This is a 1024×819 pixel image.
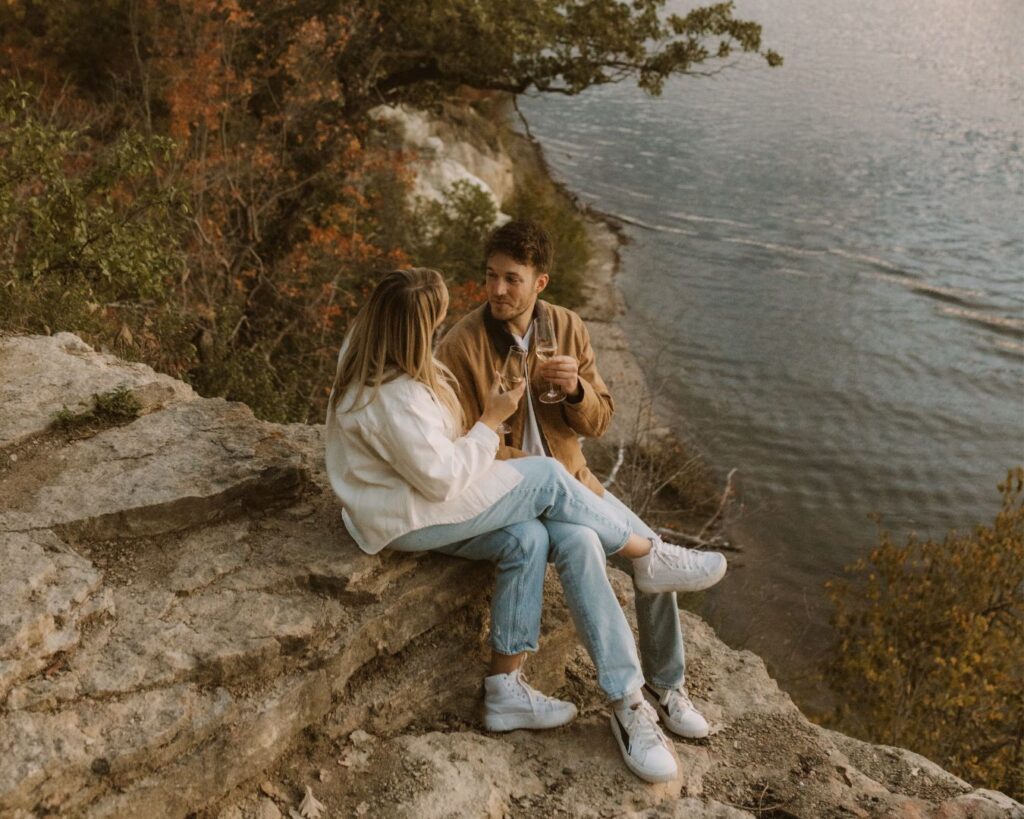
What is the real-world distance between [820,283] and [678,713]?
1704 centimetres

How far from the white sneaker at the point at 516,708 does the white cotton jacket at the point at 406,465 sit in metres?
0.79

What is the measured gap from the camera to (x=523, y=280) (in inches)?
173

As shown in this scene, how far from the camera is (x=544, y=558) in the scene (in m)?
3.97

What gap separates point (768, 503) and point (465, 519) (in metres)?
10.0

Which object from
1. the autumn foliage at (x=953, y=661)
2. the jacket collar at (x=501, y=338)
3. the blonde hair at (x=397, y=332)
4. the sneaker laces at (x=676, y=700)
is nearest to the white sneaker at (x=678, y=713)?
the sneaker laces at (x=676, y=700)

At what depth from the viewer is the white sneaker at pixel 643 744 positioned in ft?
12.9

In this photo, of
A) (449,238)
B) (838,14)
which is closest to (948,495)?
(449,238)

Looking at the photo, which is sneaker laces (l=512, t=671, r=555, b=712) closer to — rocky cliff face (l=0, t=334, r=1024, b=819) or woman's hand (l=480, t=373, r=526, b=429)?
rocky cliff face (l=0, t=334, r=1024, b=819)

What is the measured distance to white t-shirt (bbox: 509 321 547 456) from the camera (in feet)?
14.8

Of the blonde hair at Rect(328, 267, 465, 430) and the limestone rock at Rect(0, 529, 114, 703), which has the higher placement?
the blonde hair at Rect(328, 267, 465, 430)

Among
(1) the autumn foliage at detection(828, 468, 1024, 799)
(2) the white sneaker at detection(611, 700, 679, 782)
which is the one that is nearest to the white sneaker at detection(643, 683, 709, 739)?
(2) the white sneaker at detection(611, 700, 679, 782)

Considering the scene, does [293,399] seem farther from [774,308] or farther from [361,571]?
[774,308]

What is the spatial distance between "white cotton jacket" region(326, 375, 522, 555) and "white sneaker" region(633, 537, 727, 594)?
2.42 ft

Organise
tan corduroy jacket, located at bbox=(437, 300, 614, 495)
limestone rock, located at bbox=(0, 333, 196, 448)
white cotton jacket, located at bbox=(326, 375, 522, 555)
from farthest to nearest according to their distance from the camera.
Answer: limestone rock, located at bbox=(0, 333, 196, 448), tan corduroy jacket, located at bbox=(437, 300, 614, 495), white cotton jacket, located at bbox=(326, 375, 522, 555)
